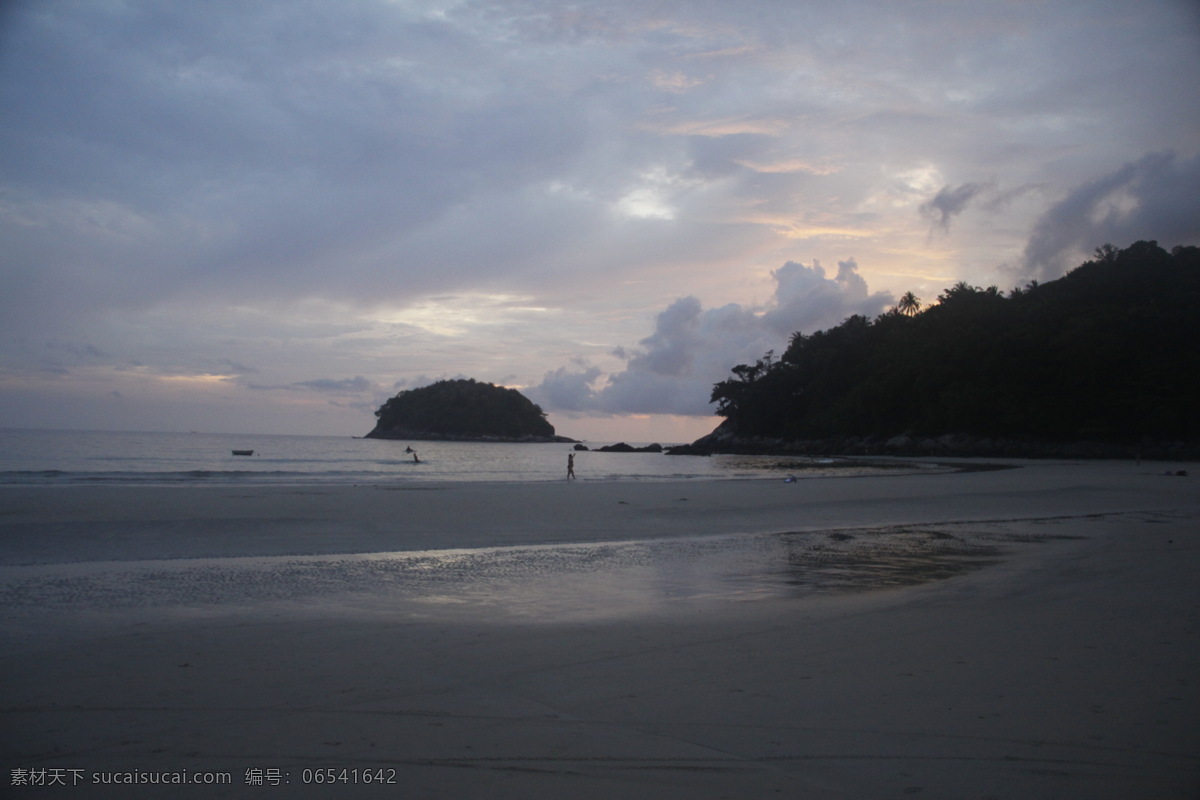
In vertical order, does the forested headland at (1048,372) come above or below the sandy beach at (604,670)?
above

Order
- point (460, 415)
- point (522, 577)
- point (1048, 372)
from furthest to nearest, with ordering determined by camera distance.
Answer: point (460, 415)
point (1048, 372)
point (522, 577)

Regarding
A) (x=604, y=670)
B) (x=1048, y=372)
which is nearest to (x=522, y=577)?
(x=604, y=670)

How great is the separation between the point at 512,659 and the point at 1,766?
3.08 meters

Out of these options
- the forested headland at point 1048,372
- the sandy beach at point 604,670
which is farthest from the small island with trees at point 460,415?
the sandy beach at point 604,670

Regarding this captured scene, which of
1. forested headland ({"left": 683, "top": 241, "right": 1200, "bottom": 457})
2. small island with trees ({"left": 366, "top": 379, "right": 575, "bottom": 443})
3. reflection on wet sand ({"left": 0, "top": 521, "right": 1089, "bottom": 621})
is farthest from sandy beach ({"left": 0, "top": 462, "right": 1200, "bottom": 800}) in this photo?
small island with trees ({"left": 366, "top": 379, "right": 575, "bottom": 443})

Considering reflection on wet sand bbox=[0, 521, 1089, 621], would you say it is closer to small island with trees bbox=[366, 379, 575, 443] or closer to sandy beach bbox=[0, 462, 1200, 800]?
sandy beach bbox=[0, 462, 1200, 800]

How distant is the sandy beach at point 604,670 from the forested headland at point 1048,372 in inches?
2253

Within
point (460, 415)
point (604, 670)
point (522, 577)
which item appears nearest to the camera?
point (604, 670)

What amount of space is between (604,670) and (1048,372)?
7121cm

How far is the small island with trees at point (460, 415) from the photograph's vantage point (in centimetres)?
17088

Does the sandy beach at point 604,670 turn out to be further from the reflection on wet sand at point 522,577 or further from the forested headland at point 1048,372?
the forested headland at point 1048,372

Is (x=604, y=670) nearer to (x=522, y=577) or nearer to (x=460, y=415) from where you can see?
(x=522, y=577)

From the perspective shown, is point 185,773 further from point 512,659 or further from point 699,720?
point 699,720

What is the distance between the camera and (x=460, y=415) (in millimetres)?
170500
